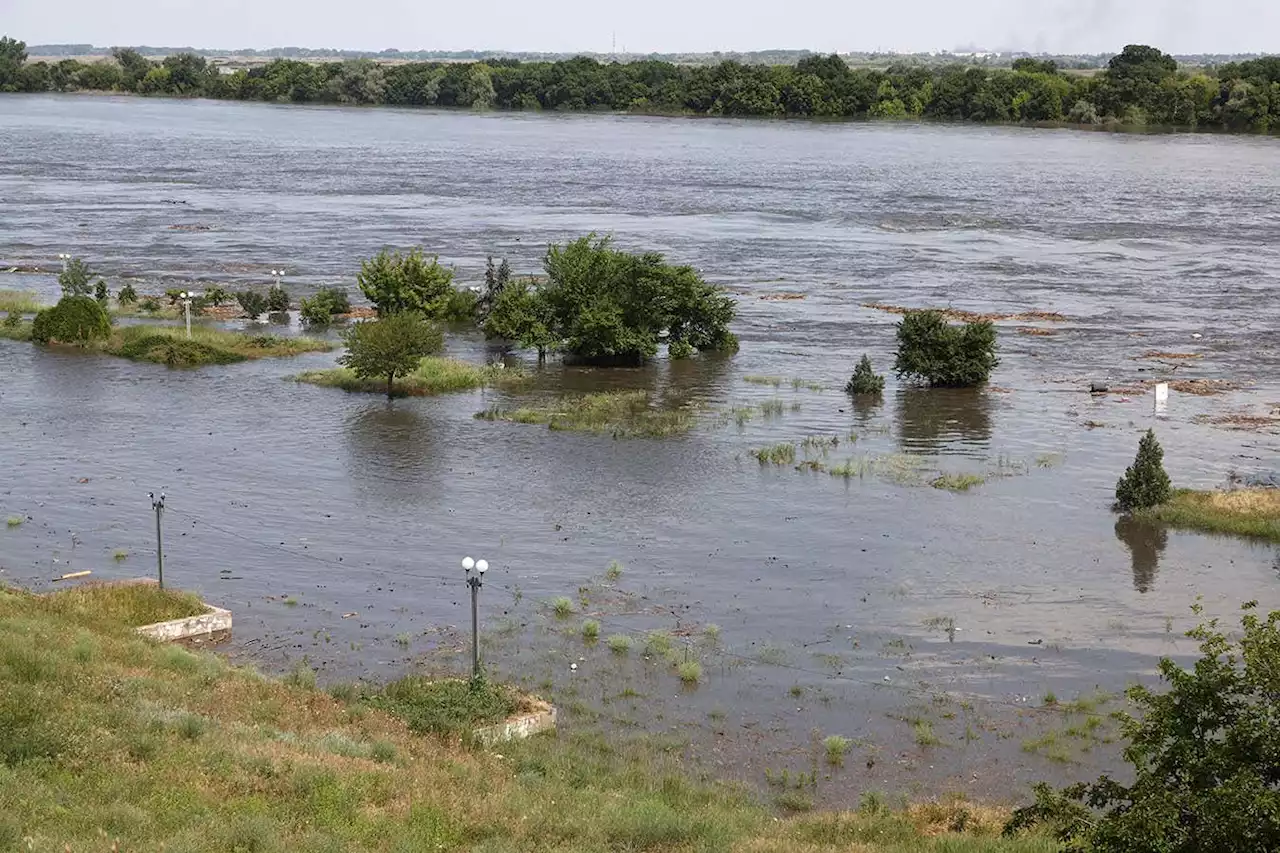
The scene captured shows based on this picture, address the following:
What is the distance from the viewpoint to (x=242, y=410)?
42719 mm

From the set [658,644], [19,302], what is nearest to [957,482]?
[658,644]

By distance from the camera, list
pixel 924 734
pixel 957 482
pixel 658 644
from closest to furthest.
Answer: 1. pixel 924 734
2. pixel 658 644
3. pixel 957 482

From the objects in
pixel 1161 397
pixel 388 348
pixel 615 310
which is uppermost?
pixel 615 310

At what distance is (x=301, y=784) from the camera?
16.2 meters

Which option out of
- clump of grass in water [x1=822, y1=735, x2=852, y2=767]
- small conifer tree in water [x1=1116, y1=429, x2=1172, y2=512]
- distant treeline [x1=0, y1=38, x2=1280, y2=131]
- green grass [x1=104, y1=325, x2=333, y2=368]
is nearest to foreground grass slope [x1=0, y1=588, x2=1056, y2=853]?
clump of grass in water [x1=822, y1=735, x2=852, y2=767]

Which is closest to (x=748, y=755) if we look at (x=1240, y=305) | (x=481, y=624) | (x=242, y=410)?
(x=481, y=624)

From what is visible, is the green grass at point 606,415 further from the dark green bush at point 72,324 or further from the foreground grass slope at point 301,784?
the foreground grass slope at point 301,784

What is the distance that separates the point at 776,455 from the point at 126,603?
16.8 meters

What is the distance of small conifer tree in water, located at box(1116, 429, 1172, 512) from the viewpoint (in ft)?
108

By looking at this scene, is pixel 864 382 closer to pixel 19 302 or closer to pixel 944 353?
pixel 944 353

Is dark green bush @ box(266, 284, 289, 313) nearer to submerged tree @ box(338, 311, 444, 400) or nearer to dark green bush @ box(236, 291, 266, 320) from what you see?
dark green bush @ box(236, 291, 266, 320)

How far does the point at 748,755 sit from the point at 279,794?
293 inches

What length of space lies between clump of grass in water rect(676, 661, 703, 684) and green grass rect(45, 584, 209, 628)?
7.65m

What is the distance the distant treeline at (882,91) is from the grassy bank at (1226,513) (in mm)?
123032
